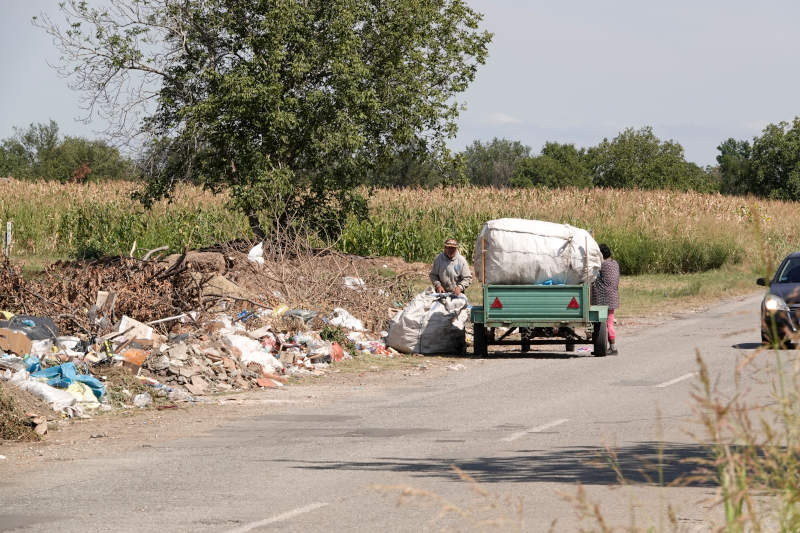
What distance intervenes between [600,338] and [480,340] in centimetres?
197

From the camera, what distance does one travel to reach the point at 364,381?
1647cm

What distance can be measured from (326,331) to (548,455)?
398 inches

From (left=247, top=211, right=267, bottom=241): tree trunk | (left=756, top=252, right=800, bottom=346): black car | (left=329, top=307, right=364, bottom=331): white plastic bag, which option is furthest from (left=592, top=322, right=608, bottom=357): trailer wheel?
(left=247, top=211, right=267, bottom=241): tree trunk

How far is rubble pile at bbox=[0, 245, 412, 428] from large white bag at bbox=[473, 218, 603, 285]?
2674 millimetres

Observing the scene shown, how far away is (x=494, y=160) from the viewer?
555ft

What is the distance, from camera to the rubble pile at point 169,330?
14.4 metres

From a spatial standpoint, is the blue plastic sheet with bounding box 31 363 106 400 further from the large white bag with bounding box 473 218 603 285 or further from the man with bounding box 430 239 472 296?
the man with bounding box 430 239 472 296

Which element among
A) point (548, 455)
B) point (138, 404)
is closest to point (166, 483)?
point (548, 455)

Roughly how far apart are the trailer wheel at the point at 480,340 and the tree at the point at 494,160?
12787cm

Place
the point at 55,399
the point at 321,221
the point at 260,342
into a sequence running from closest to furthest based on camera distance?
the point at 55,399 → the point at 260,342 → the point at 321,221

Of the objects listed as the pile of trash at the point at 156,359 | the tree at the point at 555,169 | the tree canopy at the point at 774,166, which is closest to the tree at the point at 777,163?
the tree canopy at the point at 774,166

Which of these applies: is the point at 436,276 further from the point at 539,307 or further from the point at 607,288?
the point at 607,288

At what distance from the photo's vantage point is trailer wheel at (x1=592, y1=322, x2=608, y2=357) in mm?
18859

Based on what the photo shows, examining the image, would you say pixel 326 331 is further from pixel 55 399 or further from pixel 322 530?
pixel 322 530
